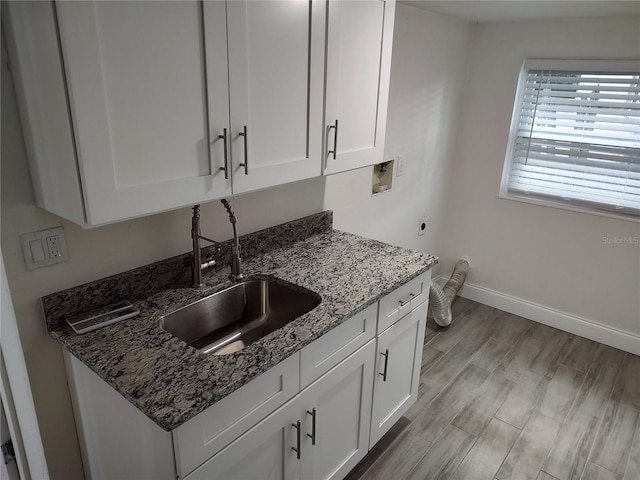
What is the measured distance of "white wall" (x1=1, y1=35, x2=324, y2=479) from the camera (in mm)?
1263

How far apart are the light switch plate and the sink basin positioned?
423mm

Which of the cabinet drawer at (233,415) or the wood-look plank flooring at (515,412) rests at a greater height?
the cabinet drawer at (233,415)

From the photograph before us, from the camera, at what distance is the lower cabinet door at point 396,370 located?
6.33ft

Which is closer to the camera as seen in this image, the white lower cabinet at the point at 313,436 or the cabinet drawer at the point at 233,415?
the cabinet drawer at the point at 233,415

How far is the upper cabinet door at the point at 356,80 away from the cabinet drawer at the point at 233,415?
81 centimetres

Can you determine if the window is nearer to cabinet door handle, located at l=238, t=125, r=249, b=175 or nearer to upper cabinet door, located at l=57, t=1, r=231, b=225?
cabinet door handle, located at l=238, t=125, r=249, b=175

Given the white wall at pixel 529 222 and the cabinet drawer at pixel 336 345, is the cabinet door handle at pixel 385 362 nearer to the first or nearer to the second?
the cabinet drawer at pixel 336 345

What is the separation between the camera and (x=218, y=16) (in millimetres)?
1241

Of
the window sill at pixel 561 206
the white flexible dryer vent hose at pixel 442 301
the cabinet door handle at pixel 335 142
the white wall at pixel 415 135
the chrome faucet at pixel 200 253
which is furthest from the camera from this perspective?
the white flexible dryer vent hose at pixel 442 301

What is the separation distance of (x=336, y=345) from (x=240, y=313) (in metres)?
0.45

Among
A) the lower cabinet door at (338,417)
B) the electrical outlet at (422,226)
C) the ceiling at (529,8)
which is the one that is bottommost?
the lower cabinet door at (338,417)

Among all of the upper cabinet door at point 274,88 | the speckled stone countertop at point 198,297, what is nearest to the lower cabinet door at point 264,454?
the speckled stone countertop at point 198,297

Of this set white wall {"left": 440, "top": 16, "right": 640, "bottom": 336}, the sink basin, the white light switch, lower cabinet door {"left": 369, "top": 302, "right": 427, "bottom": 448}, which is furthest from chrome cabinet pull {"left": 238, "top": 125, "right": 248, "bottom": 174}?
white wall {"left": 440, "top": 16, "right": 640, "bottom": 336}

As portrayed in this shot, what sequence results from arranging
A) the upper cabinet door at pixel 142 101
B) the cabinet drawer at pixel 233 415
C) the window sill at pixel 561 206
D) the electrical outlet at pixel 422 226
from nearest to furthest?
1. the upper cabinet door at pixel 142 101
2. the cabinet drawer at pixel 233 415
3. the window sill at pixel 561 206
4. the electrical outlet at pixel 422 226
